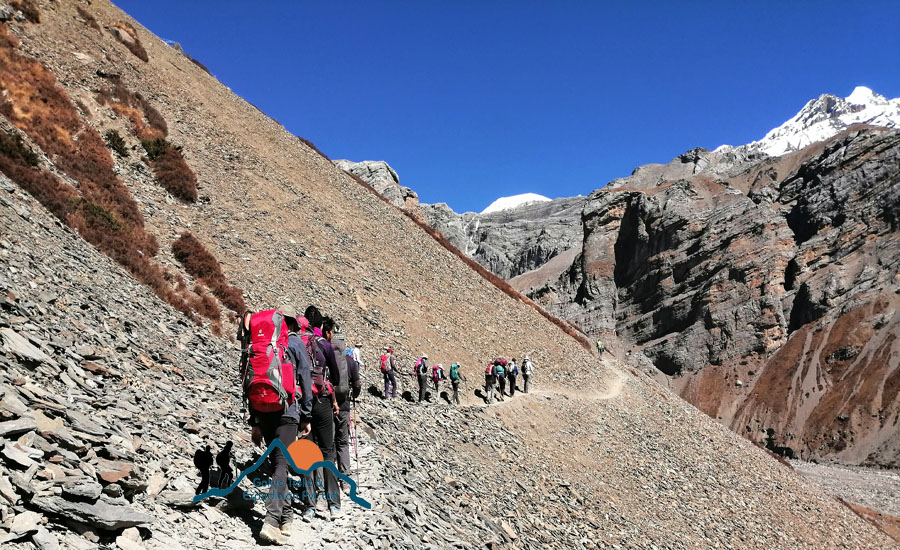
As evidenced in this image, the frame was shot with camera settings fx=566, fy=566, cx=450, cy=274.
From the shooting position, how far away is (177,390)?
11.1 metres

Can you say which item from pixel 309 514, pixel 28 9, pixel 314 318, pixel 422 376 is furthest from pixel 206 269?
→ pixel 28 9

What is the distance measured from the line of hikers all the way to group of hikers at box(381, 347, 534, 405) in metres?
12.2

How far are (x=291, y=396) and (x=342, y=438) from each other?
3.05m

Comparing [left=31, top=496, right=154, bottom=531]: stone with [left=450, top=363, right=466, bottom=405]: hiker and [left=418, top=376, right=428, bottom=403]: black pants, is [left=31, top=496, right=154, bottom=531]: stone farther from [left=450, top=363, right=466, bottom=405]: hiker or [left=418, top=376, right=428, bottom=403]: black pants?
[left=450, top=363, right=466, bottom=405]: hiker

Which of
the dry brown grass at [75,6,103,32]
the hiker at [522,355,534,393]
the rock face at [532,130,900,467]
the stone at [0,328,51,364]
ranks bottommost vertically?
the stone at [0,328,51,364]

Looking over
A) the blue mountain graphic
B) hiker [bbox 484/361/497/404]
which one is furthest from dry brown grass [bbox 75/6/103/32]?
the blue mountain graphic

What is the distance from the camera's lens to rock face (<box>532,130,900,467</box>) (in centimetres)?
8319

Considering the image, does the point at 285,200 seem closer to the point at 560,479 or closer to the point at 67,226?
the point at 67,226

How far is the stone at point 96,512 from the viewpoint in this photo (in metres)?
5.55

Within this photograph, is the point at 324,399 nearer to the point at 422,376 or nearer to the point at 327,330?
the point at 327,330

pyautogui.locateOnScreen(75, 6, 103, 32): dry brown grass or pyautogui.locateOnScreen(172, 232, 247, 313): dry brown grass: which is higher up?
pyautogui.locateOnScreen(75, 6, 103, 32): dry brown grass

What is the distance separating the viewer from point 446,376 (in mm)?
28125

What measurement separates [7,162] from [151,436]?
617 inches

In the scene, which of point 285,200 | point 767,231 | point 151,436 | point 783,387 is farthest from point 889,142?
point 151,436
